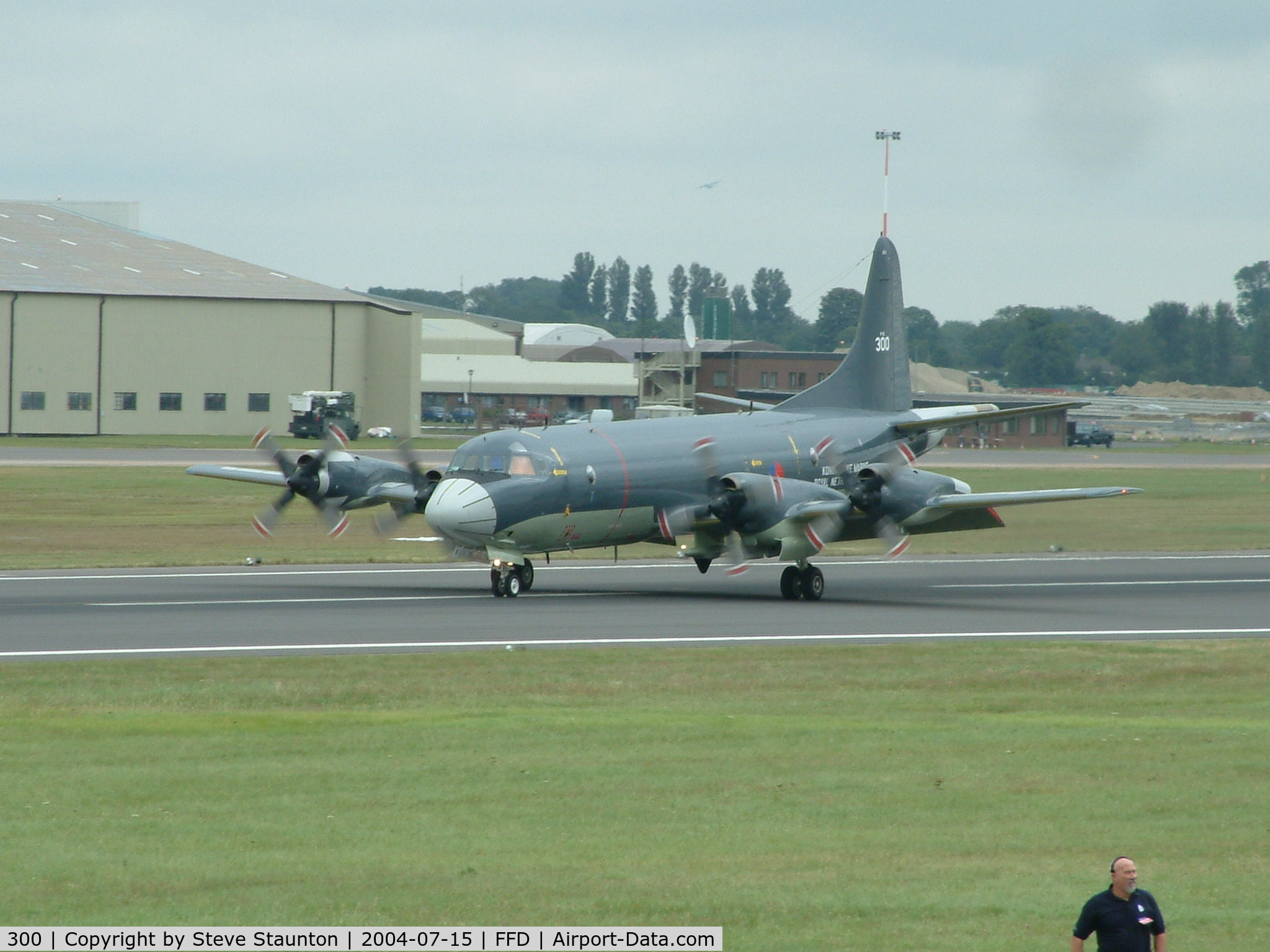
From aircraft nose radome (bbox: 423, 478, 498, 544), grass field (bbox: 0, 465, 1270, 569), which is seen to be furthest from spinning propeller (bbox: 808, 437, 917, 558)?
grass field (bbox: 0, 465, 1270, 569)

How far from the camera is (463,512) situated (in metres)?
29.6

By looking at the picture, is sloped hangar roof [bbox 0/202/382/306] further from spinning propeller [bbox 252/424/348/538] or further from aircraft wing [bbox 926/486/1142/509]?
aircraft wing [bbox 926/486/1142/509]

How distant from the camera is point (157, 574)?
121ft

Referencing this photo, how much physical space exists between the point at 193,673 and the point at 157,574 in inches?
624

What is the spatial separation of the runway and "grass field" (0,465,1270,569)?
2634mm

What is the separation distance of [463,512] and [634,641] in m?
5.68

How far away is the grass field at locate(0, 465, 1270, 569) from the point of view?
1677 inches

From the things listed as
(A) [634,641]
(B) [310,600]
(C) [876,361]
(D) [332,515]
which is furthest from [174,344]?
(A) [634,641]

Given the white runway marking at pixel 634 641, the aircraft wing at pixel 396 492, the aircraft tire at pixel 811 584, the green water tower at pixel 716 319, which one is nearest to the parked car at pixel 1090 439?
the green water tower at pixel 716 319

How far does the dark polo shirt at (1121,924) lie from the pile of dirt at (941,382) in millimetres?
122271

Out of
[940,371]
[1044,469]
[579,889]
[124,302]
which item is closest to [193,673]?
[579,889]

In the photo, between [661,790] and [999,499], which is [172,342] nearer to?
[999,499]

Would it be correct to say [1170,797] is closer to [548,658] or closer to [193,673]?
[548,658]

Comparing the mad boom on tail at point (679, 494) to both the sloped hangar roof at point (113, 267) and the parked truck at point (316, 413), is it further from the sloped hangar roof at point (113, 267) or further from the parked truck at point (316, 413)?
the sloped hangar roof at point (113, 267)
